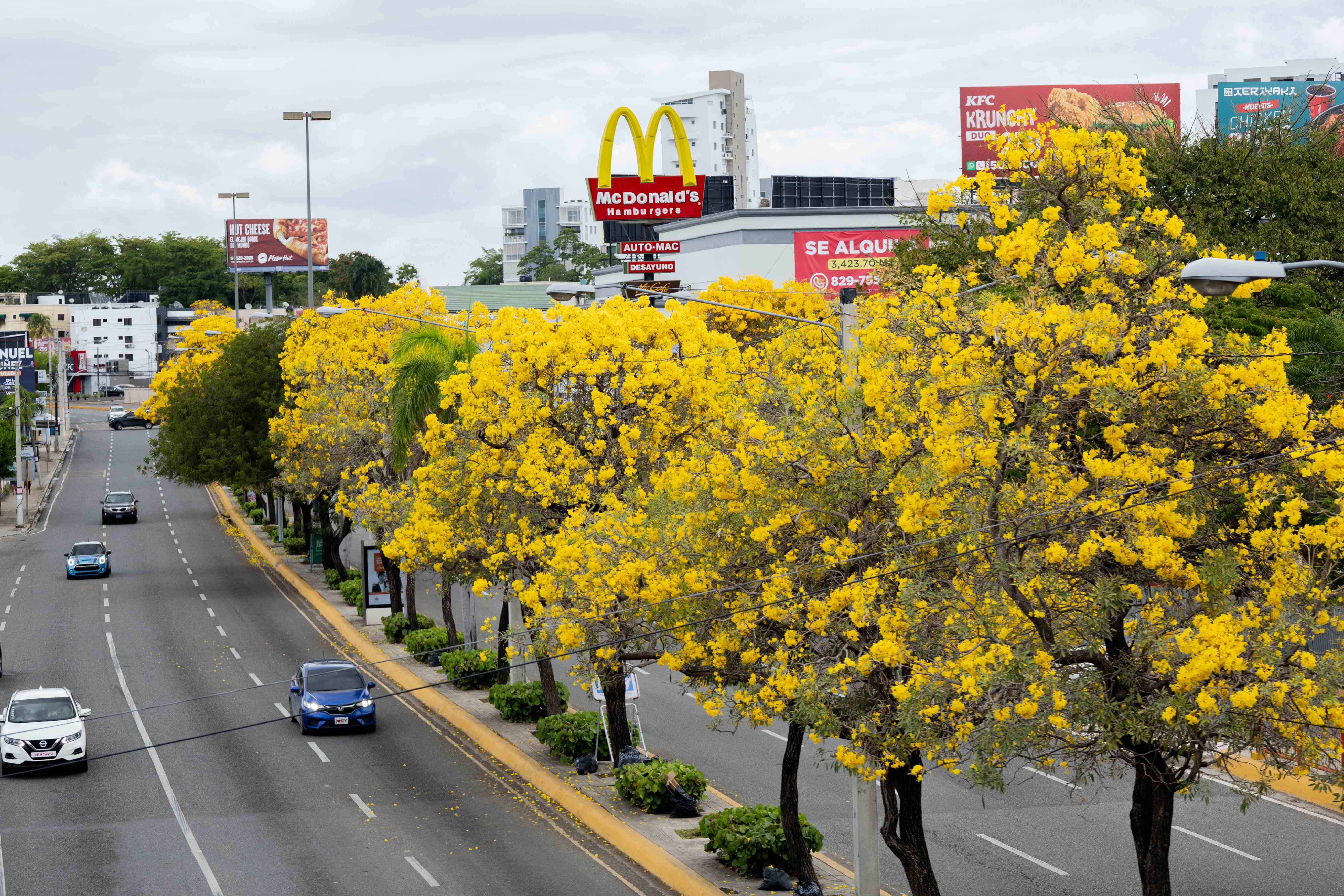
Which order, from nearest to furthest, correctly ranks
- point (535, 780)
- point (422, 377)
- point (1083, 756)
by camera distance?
point (1083, 756) < point (535, 780) < point (422, 377)

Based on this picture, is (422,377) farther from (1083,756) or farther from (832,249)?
(832,249)

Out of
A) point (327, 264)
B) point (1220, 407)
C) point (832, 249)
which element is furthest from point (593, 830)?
point (327, 264)

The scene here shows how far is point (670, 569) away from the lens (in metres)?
17.7

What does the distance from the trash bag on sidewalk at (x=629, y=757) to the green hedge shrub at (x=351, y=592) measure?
950 inches

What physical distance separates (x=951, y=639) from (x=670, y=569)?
4.66 m

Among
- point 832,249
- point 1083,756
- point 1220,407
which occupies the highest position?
point 832,249

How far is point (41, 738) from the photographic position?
27562 millimetres

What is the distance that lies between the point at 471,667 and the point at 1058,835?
16.5 metres

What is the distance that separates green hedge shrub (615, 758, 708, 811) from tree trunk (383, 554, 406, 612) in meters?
21.4

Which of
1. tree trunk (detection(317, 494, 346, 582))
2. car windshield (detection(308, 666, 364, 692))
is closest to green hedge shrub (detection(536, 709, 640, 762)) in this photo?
car windshield (detection(308, 666, 364, 692))

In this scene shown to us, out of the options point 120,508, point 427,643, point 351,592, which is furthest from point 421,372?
point 120,508

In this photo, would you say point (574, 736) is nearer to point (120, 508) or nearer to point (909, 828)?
point (909, 828)

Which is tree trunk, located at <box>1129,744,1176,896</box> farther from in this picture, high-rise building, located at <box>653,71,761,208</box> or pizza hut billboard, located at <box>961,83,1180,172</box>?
high-rise building, located at <box>653,71,761,208</box>

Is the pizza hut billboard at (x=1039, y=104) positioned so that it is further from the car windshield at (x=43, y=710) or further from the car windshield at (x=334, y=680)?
the car windshield at (x=43, y=710)
